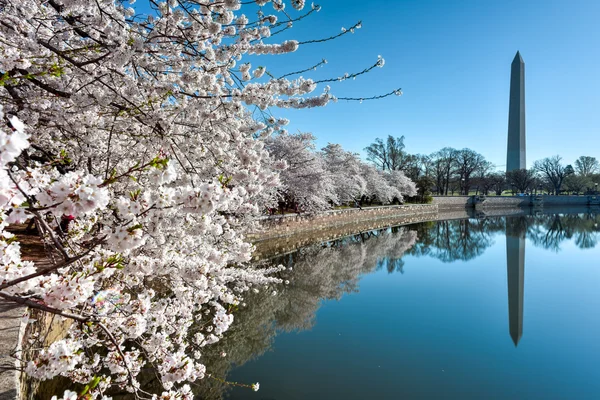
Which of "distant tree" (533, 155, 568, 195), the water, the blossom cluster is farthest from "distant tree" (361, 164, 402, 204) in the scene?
"distant tree" (533, 155, 568, 195)

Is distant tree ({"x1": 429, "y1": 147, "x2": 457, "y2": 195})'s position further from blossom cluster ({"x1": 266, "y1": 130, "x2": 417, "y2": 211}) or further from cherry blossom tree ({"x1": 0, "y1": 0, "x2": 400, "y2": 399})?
cherry blossom tree ({"x1": 0, "y1": 0, "x2": 400, "y2": 399})

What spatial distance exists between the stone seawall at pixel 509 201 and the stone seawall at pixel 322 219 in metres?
6.89

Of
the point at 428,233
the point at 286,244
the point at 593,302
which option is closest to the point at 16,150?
the point at 593,302

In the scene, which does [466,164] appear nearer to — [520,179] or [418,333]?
[520,179]

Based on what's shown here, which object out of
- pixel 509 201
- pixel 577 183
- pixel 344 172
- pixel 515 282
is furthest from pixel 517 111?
pixel 515 282

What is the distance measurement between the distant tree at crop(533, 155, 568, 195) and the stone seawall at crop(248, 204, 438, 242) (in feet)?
107

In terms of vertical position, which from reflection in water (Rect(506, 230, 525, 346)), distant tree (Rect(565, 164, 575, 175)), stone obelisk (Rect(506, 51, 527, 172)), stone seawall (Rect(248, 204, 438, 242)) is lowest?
reflection in water (Rect(506, 230, 525, 346))

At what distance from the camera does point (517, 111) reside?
146 feet

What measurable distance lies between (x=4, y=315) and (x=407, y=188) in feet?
113

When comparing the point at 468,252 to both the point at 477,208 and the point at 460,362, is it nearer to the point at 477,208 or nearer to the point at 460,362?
the point at 460,362

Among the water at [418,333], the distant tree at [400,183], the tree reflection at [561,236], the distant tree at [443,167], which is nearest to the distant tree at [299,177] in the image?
the water at [418,333]

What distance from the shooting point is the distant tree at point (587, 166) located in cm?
5309

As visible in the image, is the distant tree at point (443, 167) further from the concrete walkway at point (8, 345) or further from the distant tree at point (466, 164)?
the concrete walkway at point (8, 345)

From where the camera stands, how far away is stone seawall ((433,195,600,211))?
38875mm
